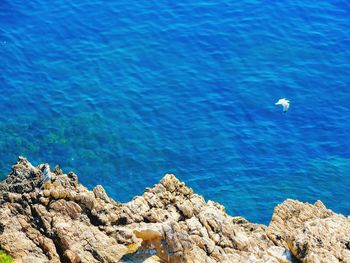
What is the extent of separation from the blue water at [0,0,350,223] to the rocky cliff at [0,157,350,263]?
52.7ft

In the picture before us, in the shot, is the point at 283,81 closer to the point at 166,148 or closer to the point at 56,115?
the point at 166,148

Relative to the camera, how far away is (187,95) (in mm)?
62312

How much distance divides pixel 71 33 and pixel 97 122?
1490 cm

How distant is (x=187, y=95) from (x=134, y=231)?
33589mm

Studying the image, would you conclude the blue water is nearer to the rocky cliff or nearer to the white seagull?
the white seagull

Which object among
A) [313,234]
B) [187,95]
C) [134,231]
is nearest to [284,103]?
[187,95]

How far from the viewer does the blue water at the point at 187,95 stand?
176 ft

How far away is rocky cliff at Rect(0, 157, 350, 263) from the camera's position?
29172 mm

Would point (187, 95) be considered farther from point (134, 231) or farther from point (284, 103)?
point (134, 231)

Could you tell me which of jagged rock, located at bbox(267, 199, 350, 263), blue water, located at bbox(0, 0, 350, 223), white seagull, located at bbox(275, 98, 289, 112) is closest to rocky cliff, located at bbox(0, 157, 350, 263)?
jagged rock, located at bbox(267, 199, 350, 263)

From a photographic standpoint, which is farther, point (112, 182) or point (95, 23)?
point (95, 23)

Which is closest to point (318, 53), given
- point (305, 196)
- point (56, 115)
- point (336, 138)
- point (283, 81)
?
point (283, 81)

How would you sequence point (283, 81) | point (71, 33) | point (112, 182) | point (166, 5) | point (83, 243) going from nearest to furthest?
point (83, 243), point (112, 182), point (283, 81), point (71, 33), point (166, 5)

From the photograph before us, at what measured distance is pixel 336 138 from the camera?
195 feet
